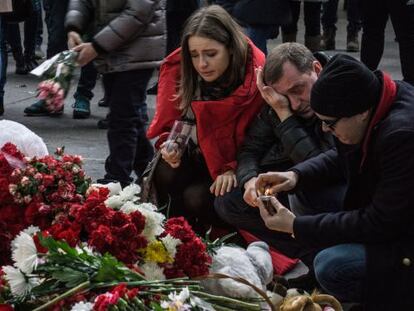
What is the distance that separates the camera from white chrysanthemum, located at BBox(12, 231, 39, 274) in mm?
2670

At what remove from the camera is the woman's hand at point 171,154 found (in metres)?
4.45

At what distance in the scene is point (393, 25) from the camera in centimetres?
689

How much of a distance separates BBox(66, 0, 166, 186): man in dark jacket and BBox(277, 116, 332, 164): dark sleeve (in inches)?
52.2

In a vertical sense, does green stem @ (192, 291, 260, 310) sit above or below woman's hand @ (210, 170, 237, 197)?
above

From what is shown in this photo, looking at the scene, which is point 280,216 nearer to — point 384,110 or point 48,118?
point 384,110

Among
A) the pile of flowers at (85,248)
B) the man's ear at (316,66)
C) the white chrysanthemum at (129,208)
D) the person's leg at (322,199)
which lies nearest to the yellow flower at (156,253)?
the pile of flowers at (85,248)

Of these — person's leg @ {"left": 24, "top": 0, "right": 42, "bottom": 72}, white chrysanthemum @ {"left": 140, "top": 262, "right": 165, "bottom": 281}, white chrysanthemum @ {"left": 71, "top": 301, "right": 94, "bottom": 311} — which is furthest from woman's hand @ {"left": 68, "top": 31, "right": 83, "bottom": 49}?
person's leg @ {"left": 24, "top": 0, "right": 42, "bottom": 72}

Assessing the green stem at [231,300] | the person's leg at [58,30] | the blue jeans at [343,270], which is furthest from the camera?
the person's leg at [58,30]

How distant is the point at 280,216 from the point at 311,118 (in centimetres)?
71

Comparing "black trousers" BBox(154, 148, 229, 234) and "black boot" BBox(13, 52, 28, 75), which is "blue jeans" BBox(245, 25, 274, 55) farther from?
"black boot" BBox(13, 52, 28, 75)

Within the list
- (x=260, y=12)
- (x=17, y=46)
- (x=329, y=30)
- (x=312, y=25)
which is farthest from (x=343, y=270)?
(x=329, y=30)

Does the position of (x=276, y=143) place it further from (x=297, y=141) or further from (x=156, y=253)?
(x=156, y=253)

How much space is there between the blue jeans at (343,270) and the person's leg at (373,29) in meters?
3.84

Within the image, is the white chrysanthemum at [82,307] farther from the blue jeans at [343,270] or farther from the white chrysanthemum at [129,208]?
the blue jeans at [343,270]
